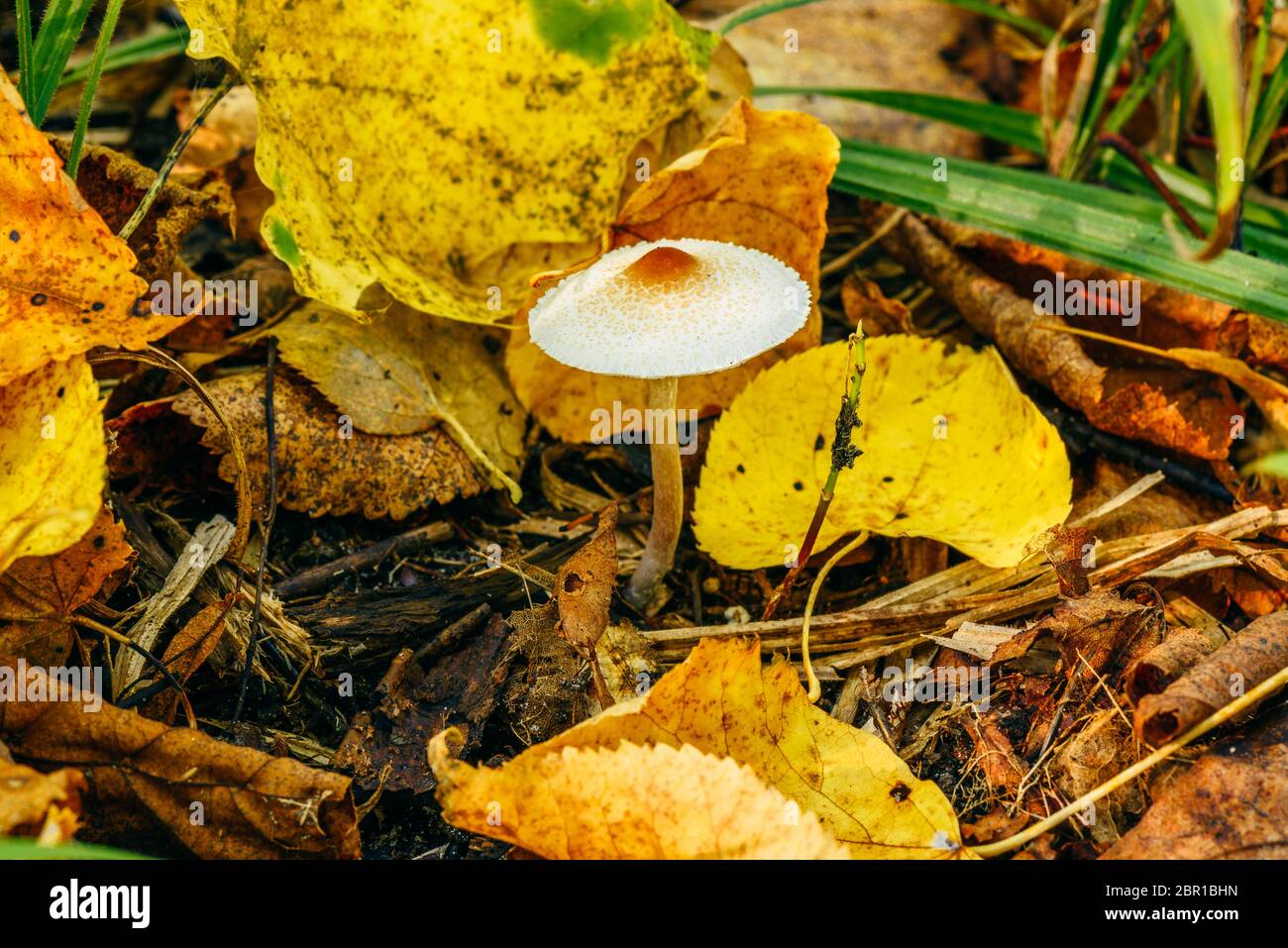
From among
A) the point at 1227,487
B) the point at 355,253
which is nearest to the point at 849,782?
the point at 1227,487

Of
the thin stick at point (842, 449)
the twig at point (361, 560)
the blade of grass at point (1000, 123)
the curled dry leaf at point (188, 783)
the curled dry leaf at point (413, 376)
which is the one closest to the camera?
the curled dry leaf at point (188, 783)

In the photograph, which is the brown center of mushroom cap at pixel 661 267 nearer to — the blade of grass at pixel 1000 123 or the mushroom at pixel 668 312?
the mushroom at pixel 668 312

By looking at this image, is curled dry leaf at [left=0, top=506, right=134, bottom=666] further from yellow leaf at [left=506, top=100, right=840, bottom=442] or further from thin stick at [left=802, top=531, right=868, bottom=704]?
thin stick at [left=802, top=531, right=868, bottom=704]

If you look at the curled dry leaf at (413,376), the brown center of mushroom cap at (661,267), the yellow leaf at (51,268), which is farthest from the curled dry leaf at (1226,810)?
the yellow leaf at (51,268)

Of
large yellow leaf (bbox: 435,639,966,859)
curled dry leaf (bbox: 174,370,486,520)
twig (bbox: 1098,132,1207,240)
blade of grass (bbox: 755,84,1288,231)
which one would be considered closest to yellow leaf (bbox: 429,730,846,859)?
large yellow leaf (bbox: 435,639,966,859)

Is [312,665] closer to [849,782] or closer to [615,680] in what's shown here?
[615,680]

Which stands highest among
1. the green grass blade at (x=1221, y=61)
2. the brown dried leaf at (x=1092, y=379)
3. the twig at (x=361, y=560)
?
the green grass blade at (x=1221, y=61)
